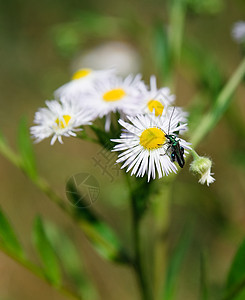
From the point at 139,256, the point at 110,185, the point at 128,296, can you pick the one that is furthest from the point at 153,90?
the point at 128,296

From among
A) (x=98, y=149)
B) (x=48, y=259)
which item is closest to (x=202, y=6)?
(x=48, y=259)

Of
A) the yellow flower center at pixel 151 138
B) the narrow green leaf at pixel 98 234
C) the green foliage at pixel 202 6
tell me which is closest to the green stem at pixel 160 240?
the narrow green leaf at pixel 98 234

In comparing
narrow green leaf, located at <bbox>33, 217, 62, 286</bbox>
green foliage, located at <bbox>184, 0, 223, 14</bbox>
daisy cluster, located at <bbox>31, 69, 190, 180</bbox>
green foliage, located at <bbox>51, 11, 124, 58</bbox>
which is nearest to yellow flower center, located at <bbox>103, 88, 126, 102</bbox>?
daisy cluster, located at <bbox>31, 69, 190, 180</bbox>

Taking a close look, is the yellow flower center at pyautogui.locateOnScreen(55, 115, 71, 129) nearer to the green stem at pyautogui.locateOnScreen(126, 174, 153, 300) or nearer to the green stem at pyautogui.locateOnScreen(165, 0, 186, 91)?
the green stem at pyautogui.locateOnScreen(126, 174, 153, 300)

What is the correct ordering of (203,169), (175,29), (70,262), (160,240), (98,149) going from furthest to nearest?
(98,149)
(70,262)
(175,29)
(160,240)
(203,169)

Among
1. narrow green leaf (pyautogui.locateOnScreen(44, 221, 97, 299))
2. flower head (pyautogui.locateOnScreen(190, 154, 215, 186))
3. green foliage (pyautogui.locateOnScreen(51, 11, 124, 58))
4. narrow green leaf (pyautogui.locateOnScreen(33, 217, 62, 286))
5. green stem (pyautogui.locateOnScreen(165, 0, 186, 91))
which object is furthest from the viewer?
green foliage (pyautogui.locateOnScreen(51, 11, 124, 58))

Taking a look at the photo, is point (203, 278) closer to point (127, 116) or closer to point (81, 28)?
point (127, 116)
